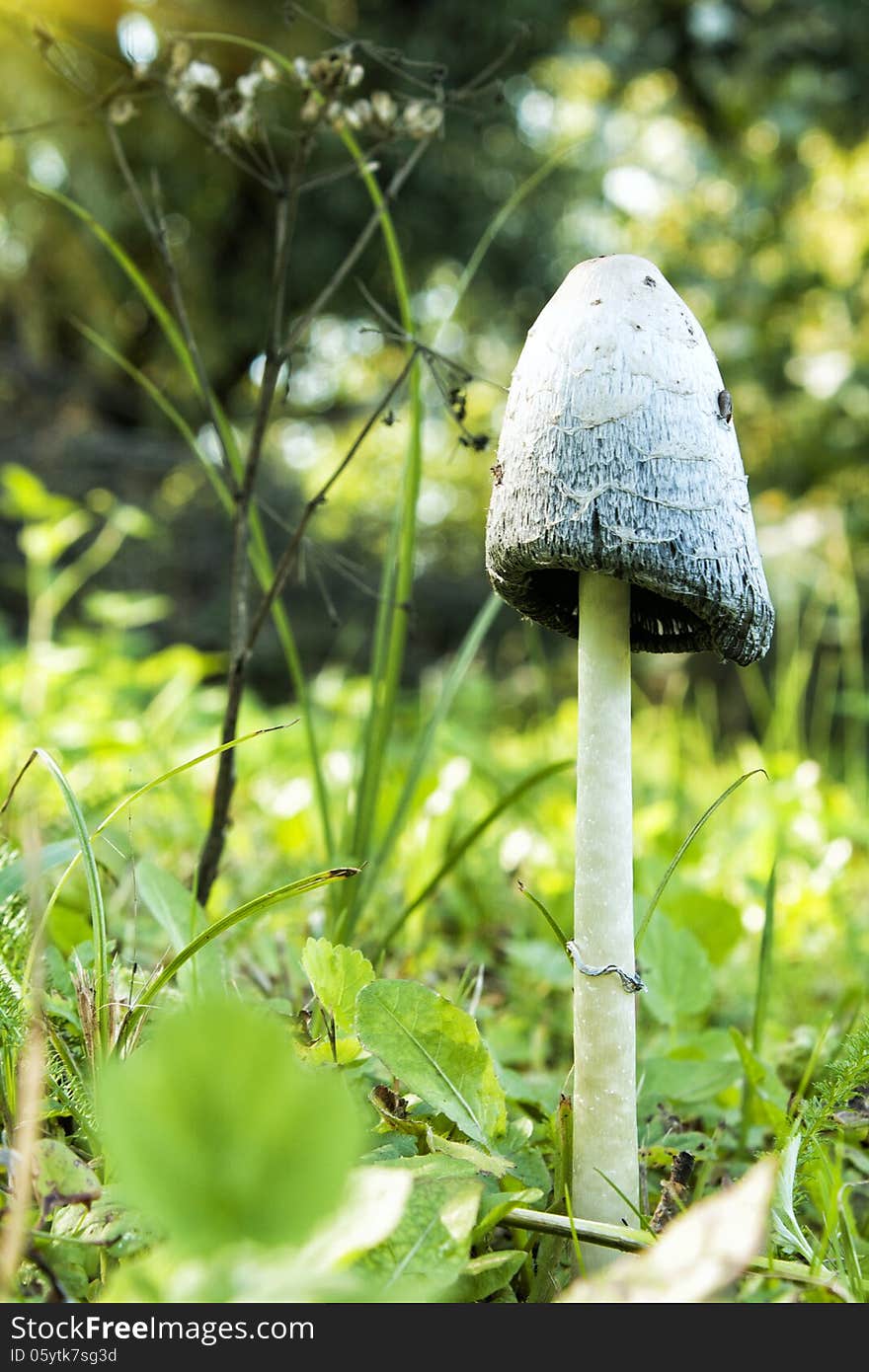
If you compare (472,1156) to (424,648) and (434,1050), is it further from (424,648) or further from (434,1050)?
(424,648)

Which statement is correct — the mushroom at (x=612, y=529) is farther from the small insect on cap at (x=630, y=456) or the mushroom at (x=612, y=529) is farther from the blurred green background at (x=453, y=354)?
the blurred green background at (x=453, y=354)

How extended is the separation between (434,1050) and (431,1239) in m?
0.30

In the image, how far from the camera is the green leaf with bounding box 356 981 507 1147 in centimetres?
121

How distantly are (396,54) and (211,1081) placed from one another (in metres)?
1.54

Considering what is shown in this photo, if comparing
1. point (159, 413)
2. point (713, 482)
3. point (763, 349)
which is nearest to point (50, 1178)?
point (713, 482)

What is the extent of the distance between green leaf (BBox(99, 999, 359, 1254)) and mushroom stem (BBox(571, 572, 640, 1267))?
64 cm

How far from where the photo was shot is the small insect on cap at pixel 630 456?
1.17 metres

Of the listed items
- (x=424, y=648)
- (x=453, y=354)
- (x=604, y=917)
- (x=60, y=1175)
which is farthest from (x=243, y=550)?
(x=424, y=648)

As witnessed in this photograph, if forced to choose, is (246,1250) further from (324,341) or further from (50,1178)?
(324,341)

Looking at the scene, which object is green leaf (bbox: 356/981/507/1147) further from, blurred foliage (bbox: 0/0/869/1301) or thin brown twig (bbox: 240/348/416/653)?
thin brown twig (bbox: 240/348/416/653)

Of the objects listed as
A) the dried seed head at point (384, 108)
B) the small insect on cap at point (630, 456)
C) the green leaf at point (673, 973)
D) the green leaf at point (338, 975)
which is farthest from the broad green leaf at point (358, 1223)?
the dried seed head at point (384, 108)

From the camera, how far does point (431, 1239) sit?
946 millimetres

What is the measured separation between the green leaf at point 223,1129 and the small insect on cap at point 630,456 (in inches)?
27.9

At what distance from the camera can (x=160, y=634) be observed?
282 inches
